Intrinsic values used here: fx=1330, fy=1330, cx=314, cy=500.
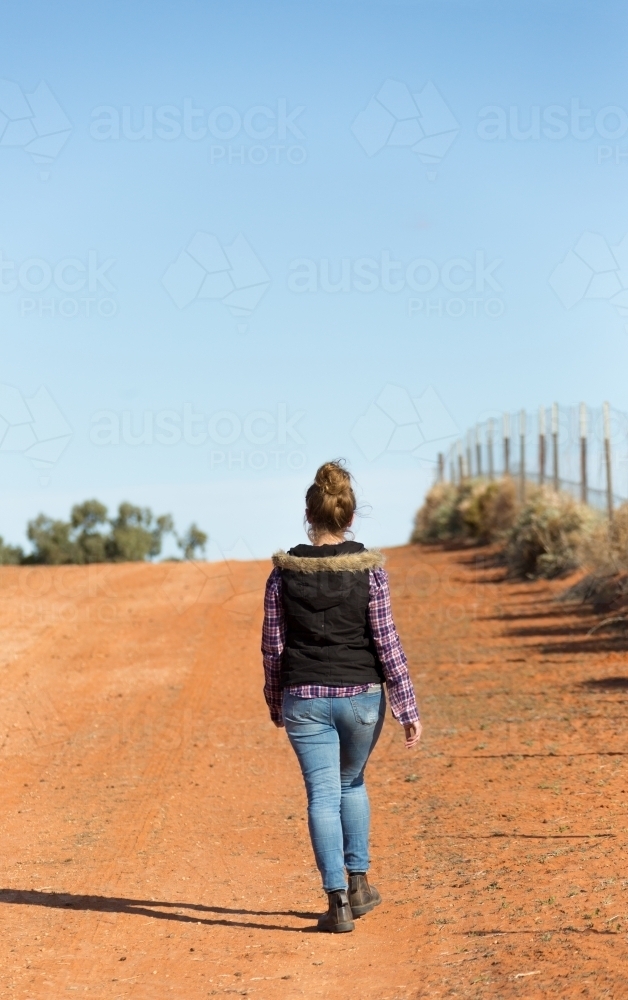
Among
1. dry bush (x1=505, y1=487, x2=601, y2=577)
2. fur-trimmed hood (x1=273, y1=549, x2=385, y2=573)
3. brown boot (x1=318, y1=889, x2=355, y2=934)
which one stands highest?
dry bush (x1=505, y1=487, x2=601, y2=577)

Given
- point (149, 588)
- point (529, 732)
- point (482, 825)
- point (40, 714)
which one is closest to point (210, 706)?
point (40, 714)

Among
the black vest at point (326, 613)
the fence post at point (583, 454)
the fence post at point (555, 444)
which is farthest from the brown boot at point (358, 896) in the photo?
the fence post at point (555, 444)

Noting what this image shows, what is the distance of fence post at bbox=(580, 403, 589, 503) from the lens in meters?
23.2

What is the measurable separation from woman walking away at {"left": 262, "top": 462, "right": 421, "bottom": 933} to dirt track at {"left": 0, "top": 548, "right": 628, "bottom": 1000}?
49 cm

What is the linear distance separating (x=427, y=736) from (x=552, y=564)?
12.8 m

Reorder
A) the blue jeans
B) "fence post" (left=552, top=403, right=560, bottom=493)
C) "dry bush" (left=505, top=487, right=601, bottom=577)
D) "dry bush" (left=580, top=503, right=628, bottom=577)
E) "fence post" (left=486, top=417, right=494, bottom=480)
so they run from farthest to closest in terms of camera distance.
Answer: "fence post" (left=486, top=417, right=494, bottom=480)
"fence post" (left=552, top=403, right=560, bottom=493)
"dry bush" (left=505, top=487, right=601, bottom=577)
"dry bush" (left=580, top=503, right=628, bottom=577)
the blue jeans

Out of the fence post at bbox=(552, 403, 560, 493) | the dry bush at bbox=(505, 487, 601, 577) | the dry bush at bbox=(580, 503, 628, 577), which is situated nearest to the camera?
the dry bush at bbox=(580, 503, 628, 577)

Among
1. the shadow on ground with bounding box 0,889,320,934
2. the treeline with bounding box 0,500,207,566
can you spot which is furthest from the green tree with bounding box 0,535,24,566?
the shadow on ground with bounding box 0,889,320,934

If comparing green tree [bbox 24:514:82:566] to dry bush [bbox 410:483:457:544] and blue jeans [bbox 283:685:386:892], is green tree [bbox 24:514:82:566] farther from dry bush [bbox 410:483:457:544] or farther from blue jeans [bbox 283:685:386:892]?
blue jeans [bbox 283:685:386:892]

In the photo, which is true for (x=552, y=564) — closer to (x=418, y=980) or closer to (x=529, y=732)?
(x=529, y=732)

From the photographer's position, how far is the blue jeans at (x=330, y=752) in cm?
581

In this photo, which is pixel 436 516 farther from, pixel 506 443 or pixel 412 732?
pixel 412 732

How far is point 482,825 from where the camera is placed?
7.78 meters

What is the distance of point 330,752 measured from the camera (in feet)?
19.2
